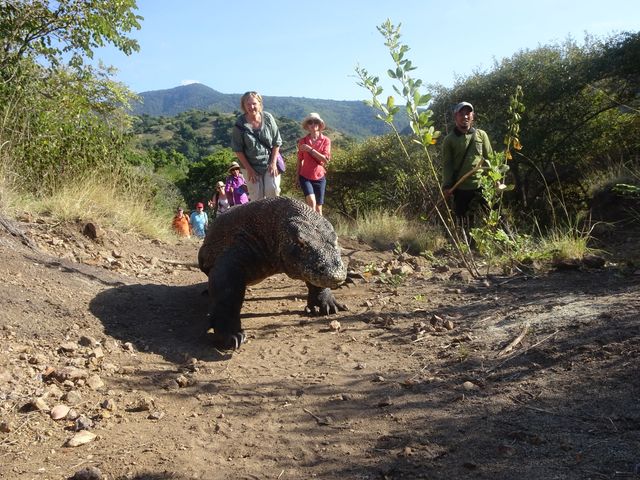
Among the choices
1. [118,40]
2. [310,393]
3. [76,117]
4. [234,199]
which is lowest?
[310,393]

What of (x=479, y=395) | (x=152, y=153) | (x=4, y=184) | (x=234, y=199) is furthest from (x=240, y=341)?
(x=152, y=153)

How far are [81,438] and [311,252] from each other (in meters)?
1.98

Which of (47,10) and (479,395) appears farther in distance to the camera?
(47,10)

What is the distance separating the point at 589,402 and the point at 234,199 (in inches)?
273

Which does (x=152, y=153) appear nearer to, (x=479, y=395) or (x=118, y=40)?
(x=118, y=40)

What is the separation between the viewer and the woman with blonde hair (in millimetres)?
5969

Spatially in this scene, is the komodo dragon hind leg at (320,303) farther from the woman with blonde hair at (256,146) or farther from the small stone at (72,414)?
the small stone at (72,414)

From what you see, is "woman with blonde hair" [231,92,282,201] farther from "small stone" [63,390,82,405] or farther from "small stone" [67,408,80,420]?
"small stone" [67,408,80,420]

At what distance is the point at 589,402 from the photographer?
2.37 m

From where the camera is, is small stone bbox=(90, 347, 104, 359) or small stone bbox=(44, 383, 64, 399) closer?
small stone bbox=(44, 383, 64, 399)

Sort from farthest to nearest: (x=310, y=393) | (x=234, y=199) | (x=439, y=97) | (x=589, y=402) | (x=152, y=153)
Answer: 1. (x=152, y=153)
2. (x=439, y=97)
3. (x=234, y=199)
4. (x=310, y=393)
5. (x=589, y=402)

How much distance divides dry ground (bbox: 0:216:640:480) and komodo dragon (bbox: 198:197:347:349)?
19cm

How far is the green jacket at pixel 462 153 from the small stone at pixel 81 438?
4612 mm

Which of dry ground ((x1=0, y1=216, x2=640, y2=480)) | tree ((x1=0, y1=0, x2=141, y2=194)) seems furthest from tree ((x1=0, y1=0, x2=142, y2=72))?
dry ground ((x1=0, y1=216, x2=640, y2=480))
